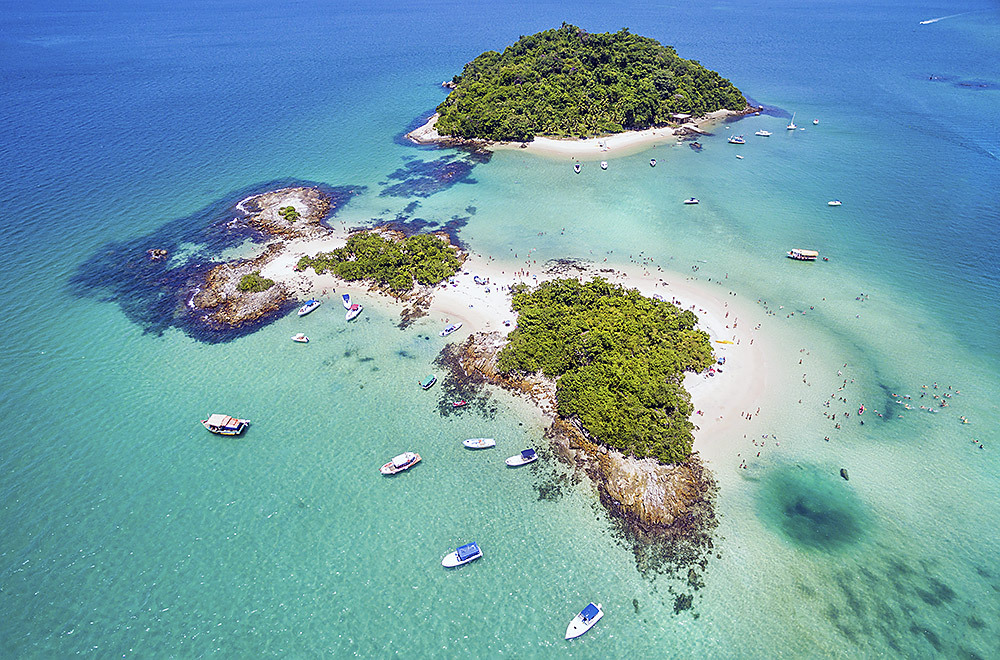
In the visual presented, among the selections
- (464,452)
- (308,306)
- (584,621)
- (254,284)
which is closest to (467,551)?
(464,452)

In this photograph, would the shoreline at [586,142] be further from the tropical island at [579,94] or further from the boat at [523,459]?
the boat at [523,459]

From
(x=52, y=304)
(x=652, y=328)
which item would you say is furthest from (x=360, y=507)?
(x=52, y=304)

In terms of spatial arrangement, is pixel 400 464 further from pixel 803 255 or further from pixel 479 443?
pixel 803 255

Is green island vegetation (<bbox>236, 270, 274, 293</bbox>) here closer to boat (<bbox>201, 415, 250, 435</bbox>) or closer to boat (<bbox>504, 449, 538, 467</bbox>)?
boat (<bbox>201, 415, 250, 435</bbox>)

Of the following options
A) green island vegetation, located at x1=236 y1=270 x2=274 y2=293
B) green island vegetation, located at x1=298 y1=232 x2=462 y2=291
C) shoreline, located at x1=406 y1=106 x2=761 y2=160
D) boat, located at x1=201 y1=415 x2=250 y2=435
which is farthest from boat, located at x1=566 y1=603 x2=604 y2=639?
shoreline, located at x1=406 y1=106 x2=761 y2=160

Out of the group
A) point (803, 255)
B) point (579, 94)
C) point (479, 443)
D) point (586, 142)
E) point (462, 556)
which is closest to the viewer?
point (462, 556)

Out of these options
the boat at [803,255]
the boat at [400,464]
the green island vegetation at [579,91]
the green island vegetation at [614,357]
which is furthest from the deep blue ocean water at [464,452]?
the green island vegetation at [579,91]
